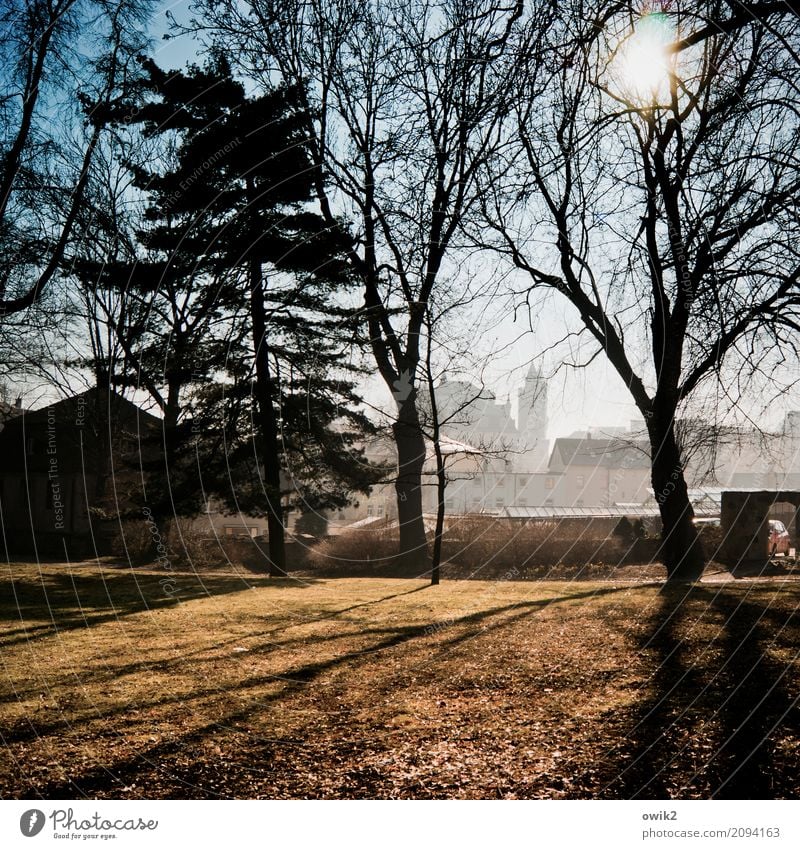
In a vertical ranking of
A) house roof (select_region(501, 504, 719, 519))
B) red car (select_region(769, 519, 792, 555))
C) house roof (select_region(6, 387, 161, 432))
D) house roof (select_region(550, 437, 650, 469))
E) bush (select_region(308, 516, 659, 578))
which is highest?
house roof (select_region(6, 387, 161, 432))

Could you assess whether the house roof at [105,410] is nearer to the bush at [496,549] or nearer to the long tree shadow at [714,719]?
the bush at [496,549]

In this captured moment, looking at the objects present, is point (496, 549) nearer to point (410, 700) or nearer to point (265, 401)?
point (265, 401)

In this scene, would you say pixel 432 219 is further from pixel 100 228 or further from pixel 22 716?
pixel 22 716

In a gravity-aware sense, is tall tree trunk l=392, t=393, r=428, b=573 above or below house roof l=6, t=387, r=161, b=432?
below

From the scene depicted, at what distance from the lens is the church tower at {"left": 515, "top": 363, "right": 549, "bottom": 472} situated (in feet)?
27.4

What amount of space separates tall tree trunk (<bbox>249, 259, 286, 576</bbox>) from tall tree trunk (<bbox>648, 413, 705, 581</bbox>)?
5349mm

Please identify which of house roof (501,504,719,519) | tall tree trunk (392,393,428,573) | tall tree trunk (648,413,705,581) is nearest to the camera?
tall tree trunk (648,413,705,581)

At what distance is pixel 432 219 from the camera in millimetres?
9539

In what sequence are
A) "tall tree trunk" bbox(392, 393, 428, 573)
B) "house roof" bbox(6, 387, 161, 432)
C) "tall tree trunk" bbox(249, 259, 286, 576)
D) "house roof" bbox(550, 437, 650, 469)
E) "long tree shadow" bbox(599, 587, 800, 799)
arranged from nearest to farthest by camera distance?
"long tree shadow" bbox(599, 587, 800, 799)
"tall tree trunk" bbox(249, 259, 286, 576)
"house roof" bbox(550, 437, 650, 469)
"house roof" bbox(6, 387, 161, 432)
"tall tree trunk" bbox(392, 393, 428, 573)

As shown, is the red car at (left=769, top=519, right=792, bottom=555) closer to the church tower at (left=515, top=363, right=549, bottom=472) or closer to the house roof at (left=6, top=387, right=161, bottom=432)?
the church tower at (left=515, top=363, right=549, bottom=472)

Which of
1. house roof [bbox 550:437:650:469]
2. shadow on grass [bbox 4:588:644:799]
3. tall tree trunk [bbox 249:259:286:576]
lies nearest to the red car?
house roof [bbox 550:437:650:469]

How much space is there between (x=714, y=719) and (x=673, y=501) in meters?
6.26

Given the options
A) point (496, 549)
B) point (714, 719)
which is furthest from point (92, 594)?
point (496, 549)

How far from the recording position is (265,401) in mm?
9742
